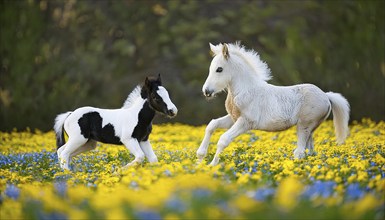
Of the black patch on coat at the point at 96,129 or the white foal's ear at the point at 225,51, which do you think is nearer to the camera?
the white foal's ear at the point at 225,51

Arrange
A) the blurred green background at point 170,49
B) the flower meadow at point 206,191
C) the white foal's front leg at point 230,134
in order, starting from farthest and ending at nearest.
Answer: the blurred green background at point 170,49, the white foal's front leg at point 230,134, the flower meadow at point 206,191

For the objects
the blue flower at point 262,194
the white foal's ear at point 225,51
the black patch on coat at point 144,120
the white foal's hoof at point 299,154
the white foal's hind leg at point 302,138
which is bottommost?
the blue flower at point 262,194

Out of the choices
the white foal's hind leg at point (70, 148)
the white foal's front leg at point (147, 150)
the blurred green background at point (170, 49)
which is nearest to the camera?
the white foal's front leg at point (147, 150)

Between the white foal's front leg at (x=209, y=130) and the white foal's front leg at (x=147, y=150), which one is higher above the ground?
the white foal's front leg at (x=209, y=130)

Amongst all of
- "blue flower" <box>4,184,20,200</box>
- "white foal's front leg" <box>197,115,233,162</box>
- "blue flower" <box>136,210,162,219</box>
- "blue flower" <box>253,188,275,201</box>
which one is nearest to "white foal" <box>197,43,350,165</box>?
"white foal's front leg" <box>197,115,233,162</box>

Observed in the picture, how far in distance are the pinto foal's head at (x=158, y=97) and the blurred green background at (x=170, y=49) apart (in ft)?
26.9

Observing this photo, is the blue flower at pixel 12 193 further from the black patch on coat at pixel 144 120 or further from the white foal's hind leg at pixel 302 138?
the white foal's hind leg at pixel 302 138

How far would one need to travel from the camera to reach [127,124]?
9.03 m

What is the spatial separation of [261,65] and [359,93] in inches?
328

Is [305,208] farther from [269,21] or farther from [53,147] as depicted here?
[269,21]

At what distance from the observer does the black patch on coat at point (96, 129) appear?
9.18m

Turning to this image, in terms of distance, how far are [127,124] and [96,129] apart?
0.53 m

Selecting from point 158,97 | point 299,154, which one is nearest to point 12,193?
point 158,97

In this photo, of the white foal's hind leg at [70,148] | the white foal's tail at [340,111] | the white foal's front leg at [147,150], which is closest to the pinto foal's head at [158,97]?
the white foal's front leg at [147,150]
